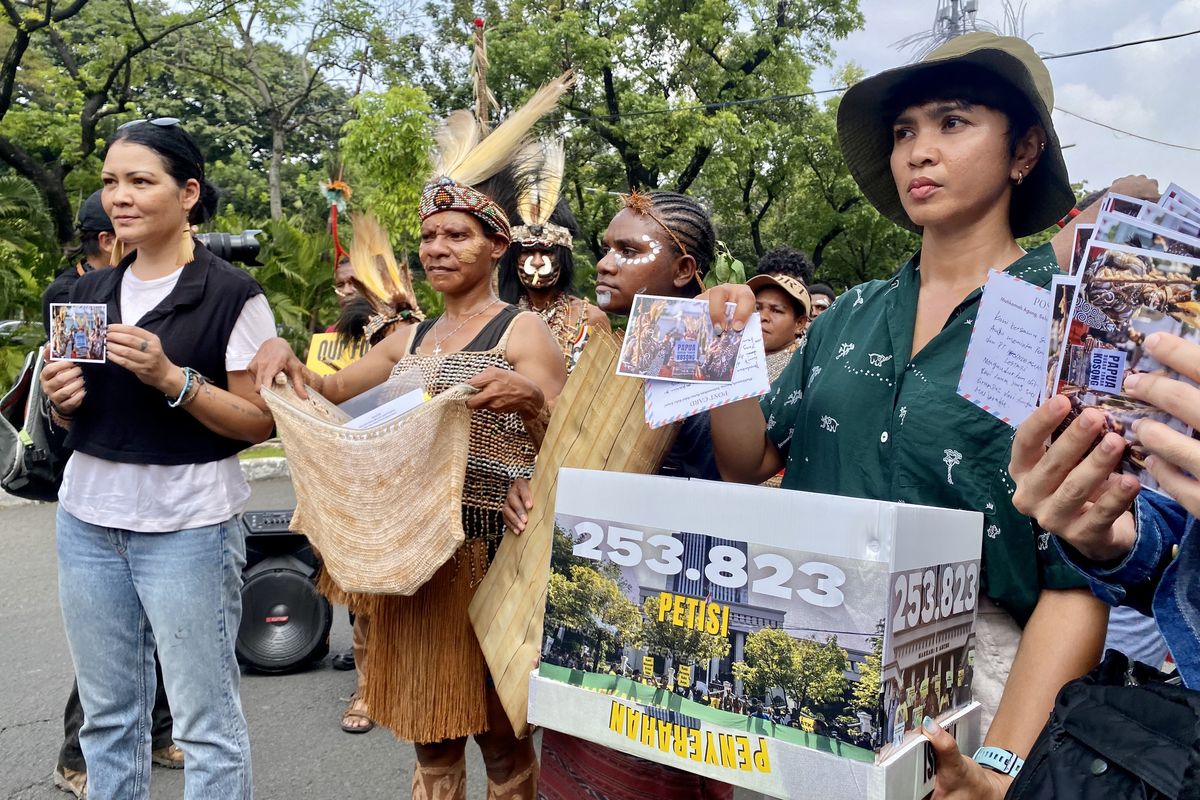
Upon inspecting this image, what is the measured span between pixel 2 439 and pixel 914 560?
2895 millimetres

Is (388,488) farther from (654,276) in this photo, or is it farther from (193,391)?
(654,276)

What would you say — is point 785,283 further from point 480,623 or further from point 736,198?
point 736,198

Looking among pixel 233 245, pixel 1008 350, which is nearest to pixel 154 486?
pixel 233 245

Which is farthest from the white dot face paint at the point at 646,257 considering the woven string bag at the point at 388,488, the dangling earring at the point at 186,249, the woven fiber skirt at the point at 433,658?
the dangling earring at the point at 186,249

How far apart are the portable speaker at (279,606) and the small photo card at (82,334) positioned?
2.48 metres

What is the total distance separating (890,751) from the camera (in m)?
1.19

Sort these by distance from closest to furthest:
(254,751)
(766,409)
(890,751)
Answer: (890,751), (766,409), (254,751)

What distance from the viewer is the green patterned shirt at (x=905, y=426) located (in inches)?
56.8

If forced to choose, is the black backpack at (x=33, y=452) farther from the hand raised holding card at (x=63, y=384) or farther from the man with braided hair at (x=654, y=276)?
the man with braided hair at (x=654, y=276)

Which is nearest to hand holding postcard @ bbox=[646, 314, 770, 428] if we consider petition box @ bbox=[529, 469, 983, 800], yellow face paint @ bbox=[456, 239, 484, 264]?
petition box @ bbox=[529, 469, 983, 800]

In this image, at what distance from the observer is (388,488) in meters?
2.04

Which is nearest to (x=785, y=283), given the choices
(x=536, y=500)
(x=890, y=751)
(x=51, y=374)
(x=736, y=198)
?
(x=536, y=500)

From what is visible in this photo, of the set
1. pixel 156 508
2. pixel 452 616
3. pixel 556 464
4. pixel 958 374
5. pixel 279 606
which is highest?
pixel 958 374

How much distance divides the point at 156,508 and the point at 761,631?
5.85ft
